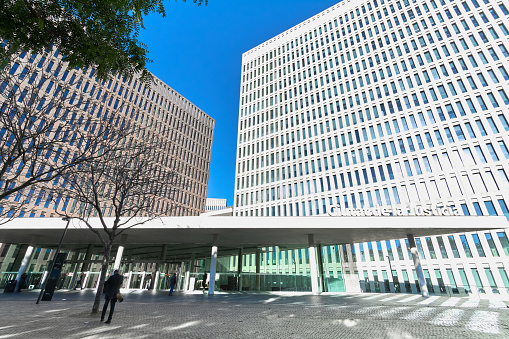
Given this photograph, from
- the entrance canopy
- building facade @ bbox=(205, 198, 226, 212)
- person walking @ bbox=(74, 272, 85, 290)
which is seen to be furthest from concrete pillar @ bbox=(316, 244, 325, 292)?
building facade @ bbox=(205, 198, 226, 212)

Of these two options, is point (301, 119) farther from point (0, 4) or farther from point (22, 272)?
point (0, 4)

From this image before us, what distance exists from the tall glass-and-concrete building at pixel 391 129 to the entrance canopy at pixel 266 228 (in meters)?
6.34

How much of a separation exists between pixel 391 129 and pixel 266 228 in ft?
112

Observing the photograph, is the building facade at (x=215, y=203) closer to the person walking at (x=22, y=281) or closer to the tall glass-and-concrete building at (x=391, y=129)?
the tall glass-and-concrete building at (x=391, y=129)

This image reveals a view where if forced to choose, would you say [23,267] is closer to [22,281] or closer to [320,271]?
[22,281]

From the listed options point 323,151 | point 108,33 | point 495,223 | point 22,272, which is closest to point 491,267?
point 495,223

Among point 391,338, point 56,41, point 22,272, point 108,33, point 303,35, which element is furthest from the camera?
point 303,35

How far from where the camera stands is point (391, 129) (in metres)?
43.2

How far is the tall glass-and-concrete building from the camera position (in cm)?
3488

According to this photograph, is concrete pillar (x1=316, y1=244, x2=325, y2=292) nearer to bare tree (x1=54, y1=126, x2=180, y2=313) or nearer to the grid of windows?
bare tree (x1=54, y1=126, x2=180, y2=313)

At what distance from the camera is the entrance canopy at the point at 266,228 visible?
2030cm

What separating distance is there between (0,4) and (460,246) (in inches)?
1838

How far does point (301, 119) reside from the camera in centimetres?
5219

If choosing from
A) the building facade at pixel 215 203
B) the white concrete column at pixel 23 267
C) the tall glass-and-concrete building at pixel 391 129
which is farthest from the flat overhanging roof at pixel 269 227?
the building facade at pixel 215 203
